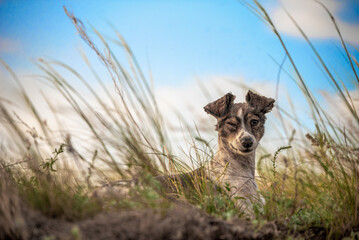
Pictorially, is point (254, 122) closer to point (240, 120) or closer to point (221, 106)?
point (240, 120)

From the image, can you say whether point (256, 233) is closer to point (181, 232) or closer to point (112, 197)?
point (181, 232)

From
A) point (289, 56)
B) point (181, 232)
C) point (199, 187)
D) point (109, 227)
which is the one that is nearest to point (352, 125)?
point (289, 56)

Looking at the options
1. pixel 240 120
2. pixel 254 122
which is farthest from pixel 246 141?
pixel 254 122

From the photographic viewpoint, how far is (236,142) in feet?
14.5

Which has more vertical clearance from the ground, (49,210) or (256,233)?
(49,210)

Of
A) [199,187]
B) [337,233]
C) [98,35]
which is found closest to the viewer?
[337,233]

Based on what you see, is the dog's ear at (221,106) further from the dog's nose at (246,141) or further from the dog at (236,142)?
the dog's nose at (246,141)

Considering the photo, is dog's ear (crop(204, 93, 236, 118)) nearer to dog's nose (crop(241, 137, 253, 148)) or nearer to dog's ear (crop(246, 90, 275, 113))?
dog's ear (crop(246, 90, 275, 113))

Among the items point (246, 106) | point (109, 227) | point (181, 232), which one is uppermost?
point (246, 106)

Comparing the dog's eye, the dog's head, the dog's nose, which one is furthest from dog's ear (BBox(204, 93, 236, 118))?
the dog's nose

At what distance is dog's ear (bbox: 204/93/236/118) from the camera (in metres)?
4.86

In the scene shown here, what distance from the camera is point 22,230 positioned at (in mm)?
2314

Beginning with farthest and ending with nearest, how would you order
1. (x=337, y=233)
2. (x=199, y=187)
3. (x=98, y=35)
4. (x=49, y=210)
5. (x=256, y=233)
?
(x=98, y=35)
(x=199, y=187)
(x=337, y=233)
(x=256, y=233)
(x=49, y=210)

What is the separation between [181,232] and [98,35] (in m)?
3.31
